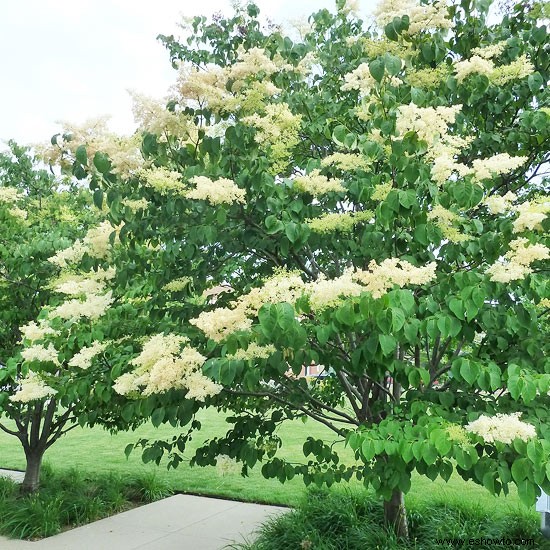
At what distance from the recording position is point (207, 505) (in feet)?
19.4

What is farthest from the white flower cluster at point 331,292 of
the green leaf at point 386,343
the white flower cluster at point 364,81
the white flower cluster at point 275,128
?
the white flower cluster at point 364,81

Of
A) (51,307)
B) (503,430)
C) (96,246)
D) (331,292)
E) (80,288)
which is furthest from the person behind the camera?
(51,307)

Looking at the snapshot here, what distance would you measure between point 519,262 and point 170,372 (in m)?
1.55

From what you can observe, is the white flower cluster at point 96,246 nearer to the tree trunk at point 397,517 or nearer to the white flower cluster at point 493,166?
the white flower cluster at point 493,166

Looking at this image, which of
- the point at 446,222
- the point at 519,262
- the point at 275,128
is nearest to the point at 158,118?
the point at 275,128

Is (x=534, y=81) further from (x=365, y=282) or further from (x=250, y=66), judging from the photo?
(x=365, y=282)

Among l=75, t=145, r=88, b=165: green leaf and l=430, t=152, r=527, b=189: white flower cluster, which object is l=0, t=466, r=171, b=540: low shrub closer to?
l=75, t=145, r=88, b=165: green leaf

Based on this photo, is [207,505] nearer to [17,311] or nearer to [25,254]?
[17,311]

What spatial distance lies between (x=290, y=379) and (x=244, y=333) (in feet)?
3.46

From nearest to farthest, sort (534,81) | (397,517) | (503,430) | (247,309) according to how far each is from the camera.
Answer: (503,430), (247,309), (534,81), (397,517)

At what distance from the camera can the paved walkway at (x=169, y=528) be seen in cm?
469

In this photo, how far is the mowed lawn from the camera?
584cm

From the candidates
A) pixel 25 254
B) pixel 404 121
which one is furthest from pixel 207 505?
pixel 404 121

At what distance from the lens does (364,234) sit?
9.86 feet
